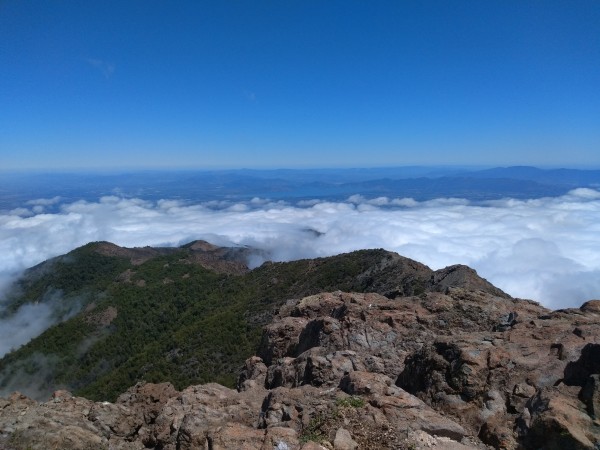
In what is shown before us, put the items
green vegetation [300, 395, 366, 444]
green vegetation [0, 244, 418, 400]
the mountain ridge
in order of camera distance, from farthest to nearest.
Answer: green vegetation [0, 244, 418, 400] → the mountain ridge → green vegetation [300, 395, 366, 444]

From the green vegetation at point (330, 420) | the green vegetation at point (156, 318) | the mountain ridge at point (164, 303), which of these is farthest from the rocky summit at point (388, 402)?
the green vegetation at point (156, 318)

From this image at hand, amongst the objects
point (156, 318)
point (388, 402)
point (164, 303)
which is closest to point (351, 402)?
point (388, 402)

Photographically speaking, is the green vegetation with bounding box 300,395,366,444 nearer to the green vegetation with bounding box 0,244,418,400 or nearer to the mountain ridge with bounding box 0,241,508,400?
the mountain ridge with bounding box 0,241,508,400

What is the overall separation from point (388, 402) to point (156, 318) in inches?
3246

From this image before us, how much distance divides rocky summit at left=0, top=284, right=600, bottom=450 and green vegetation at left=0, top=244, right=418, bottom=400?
25323 millimetres

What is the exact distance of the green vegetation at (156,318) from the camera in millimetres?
52594

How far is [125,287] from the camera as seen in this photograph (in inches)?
3912

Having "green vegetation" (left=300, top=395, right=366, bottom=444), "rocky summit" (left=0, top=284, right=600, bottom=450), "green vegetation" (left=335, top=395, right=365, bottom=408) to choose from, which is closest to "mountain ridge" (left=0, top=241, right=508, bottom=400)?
"rocky summit" (left=0, top=284, right=600, bottom=450)

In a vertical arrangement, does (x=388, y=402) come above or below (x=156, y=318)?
above

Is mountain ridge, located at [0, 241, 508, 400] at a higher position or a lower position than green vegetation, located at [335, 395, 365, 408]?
lower

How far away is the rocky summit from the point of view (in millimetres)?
10188

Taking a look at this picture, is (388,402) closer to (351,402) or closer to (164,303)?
(351,402)

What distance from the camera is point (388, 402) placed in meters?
11.6

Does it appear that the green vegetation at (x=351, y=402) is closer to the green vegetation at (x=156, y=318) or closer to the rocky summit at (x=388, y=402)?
the rocky summit at (x=388, y=402)
